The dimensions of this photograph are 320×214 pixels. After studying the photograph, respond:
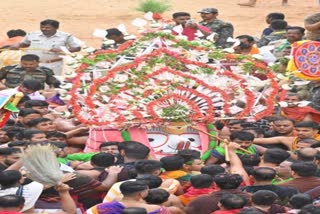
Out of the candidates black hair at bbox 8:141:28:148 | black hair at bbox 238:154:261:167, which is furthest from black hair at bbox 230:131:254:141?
black hair at bbox 8:141:28:148

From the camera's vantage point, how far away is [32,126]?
1638 centimetres

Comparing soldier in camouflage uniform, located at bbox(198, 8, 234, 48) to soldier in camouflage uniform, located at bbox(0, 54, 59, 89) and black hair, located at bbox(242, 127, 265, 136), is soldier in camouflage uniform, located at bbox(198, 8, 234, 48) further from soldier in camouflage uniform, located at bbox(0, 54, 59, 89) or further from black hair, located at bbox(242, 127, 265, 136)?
black hair, located at bbox(242, 127, 265, 136)

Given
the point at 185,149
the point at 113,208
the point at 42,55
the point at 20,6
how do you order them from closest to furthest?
1. the point at 113,208
2. the point at 185,149
3. the point at 42,55
4. the point at 20,6

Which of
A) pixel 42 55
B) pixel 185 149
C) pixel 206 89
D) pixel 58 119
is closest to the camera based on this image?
pixel 185 149

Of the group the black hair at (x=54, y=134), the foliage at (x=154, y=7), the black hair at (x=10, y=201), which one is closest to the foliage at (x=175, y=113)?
the black hair at (x=54, y=134)

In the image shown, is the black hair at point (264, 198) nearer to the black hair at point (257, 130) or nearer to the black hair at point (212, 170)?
the black hair at point (212, 170)

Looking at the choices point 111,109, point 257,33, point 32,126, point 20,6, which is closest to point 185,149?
point 111,109

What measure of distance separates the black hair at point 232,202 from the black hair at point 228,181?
44 cm

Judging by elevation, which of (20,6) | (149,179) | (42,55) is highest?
(149,179)

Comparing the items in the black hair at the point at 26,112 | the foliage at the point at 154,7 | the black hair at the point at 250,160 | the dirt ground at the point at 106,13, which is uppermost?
the black hair at the point at 250,160

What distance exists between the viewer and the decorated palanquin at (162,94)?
15.8m

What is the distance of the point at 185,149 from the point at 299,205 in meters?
2.53

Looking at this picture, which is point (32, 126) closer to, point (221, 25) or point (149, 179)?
point (149, 179)

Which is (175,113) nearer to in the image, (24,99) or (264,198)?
(24,99)
